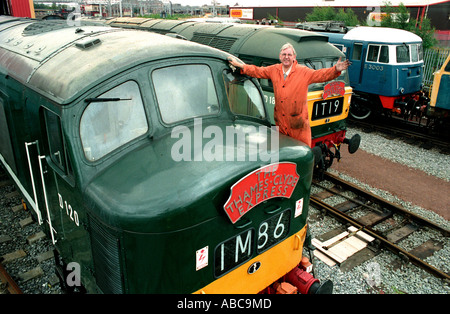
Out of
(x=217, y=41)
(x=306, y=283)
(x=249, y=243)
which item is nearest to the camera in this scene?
(x=249, y=243)

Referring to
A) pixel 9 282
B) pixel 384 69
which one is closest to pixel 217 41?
pixel 384 69

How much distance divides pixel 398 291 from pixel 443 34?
31.5 m

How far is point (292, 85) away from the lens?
4469 mm

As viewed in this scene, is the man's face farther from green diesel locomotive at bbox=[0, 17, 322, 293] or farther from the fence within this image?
the fence

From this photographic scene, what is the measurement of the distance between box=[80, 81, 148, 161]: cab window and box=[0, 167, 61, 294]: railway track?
2.79 metres

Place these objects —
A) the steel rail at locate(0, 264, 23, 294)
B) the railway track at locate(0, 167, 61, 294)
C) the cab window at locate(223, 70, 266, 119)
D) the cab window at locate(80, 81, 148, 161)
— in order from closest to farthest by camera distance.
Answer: the cab window at locate(80, 81, 148, 161), the cab window at locate(223, 70, 266, 119), the steel rail at locate(0, 264, 23, 294), the railway track at locate(0, 167, 61, 294)

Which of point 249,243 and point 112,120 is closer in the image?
point 112,120

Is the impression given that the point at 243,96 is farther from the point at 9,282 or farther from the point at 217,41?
the point at 217,41

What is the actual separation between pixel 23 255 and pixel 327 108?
6.49 metres

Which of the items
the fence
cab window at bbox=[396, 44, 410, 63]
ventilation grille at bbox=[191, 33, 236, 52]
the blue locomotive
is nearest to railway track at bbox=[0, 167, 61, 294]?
ventilation grille at bbox=[191, 33, 236, 52]

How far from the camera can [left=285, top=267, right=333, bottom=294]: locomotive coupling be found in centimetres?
380

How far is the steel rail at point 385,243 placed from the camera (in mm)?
5317

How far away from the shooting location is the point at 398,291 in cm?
502
